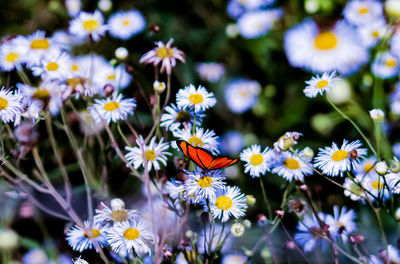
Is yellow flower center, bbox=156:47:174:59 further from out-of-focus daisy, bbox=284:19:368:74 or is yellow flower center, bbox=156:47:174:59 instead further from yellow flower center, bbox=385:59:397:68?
yellow flower center, bbox=385:59:397:68

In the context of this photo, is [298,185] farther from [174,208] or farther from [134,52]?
[134,52]

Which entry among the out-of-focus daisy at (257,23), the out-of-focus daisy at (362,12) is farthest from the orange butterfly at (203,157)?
the out-of-focus daisy at (257,23)

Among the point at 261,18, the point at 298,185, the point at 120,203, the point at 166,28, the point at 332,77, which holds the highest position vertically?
the point at 261,18

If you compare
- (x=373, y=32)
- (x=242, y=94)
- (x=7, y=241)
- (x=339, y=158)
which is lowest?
(x=7, y=241)

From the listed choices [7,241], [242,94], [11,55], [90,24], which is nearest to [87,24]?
[90,24]

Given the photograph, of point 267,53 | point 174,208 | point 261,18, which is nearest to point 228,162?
point 174,208

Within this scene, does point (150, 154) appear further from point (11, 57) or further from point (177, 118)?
point (11, 57)
